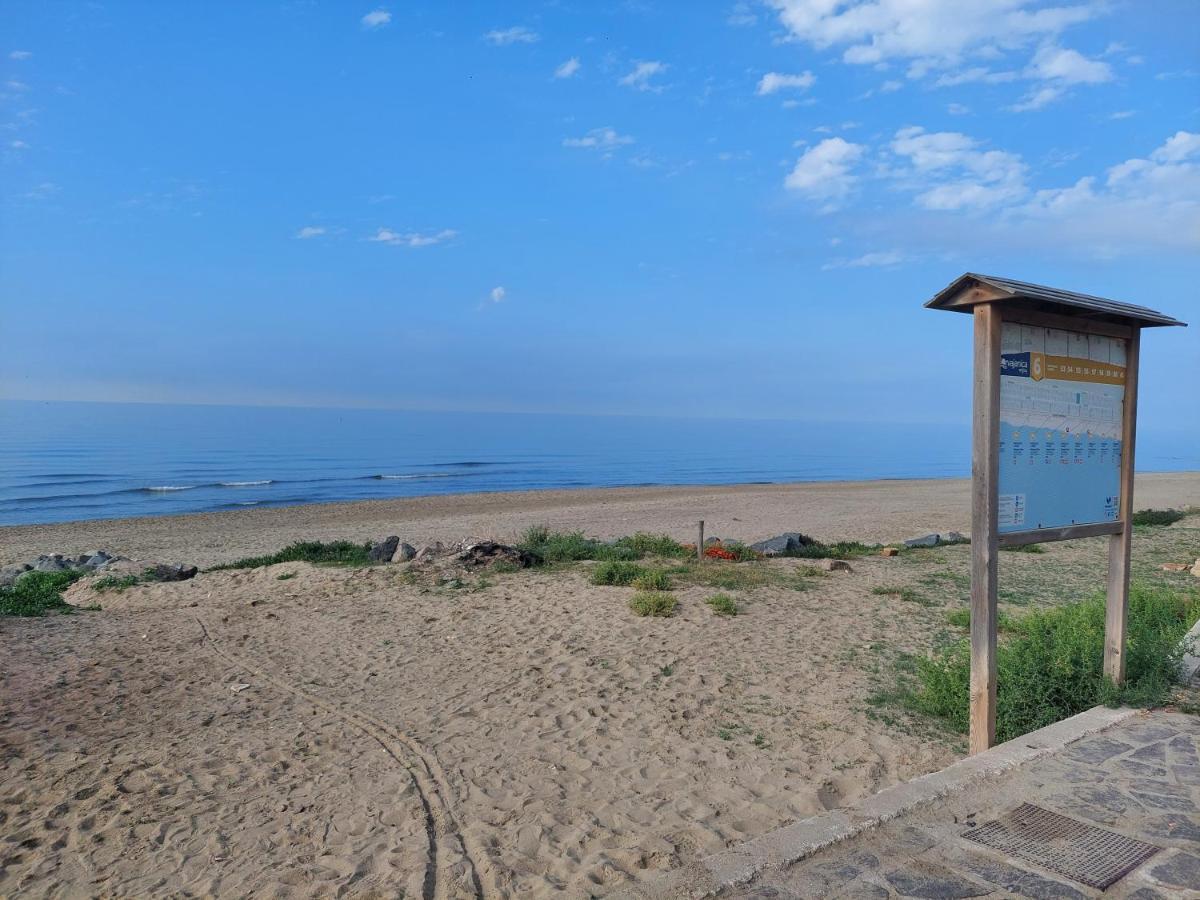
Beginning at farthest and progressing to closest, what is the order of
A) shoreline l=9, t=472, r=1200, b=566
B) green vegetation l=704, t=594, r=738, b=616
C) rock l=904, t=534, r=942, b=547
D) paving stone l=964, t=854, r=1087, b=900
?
shoreline l=9, t=472, r=1200, b=566, rock l=904, t=534, r=942, b=547, green vegetation l=704, t=594, r=738, b=616, paving stone l=964, t=854, r=1087, b=900

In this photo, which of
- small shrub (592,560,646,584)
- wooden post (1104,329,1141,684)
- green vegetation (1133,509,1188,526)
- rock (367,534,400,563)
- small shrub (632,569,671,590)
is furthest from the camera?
green vegetation (1133,509,1188,526)

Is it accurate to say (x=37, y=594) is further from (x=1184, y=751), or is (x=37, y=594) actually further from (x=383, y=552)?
(x=1184, y=751)

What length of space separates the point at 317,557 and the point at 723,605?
7.41 m

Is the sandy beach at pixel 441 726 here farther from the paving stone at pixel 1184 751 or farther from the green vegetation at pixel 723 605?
the paving stone at pixel 1184 751

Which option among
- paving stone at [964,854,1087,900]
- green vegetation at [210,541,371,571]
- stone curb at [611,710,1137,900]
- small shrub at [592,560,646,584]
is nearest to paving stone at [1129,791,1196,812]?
stone curb at [611,710,1137,900]

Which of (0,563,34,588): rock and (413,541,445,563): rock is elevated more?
(413,541,445,563): rock

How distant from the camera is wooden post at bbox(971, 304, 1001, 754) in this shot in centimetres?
477

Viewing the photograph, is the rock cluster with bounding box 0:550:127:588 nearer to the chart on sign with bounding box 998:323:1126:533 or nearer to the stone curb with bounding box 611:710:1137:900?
the stone curb with bounding box 611:710:1137:900

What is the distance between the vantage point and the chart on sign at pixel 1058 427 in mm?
4973

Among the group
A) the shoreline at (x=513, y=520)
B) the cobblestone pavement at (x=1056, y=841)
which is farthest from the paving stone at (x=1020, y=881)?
the shoreline at (x=513, y=520)

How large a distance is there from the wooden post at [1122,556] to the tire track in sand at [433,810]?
4.36 metres

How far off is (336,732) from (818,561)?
858 centimetres

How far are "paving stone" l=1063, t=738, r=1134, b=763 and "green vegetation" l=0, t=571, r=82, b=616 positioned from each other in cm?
1063

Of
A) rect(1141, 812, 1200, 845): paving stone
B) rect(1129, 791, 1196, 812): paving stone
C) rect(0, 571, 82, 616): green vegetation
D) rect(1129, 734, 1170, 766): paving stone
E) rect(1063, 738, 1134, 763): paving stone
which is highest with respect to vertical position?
rect(1129, 734, 1170, 766): paving stone
